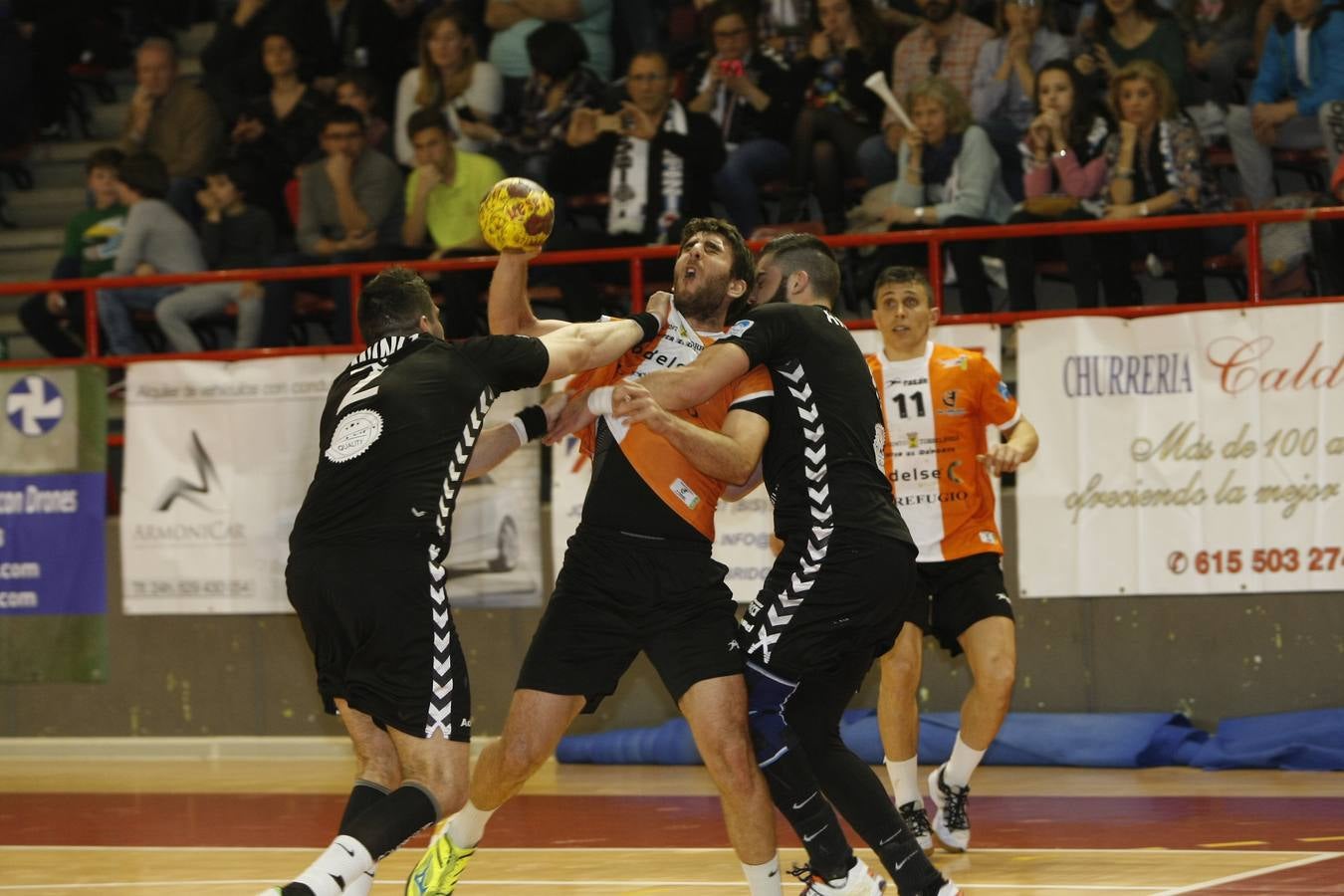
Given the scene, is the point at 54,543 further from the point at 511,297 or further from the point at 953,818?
the point at 953,818

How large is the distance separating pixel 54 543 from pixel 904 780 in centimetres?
630

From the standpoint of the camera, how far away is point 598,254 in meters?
11.2

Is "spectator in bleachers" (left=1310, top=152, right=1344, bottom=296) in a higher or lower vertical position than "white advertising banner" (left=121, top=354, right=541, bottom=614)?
higher


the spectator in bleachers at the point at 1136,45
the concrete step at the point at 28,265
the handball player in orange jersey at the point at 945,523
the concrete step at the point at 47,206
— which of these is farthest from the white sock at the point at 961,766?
the concrete step at the point at 47,206

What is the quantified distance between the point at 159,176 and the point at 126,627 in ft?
10.2

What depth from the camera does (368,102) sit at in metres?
13.6

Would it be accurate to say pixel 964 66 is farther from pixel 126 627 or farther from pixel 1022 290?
pixel 126 627

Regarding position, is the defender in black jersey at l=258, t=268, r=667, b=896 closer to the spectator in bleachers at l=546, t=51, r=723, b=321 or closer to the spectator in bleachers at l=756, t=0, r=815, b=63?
the spectator in bleachers at l=546, t=51, r=723, b=321

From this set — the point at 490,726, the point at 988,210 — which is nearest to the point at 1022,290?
the point at 988,210

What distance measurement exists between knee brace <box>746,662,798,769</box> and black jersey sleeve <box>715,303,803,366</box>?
3.22 ft

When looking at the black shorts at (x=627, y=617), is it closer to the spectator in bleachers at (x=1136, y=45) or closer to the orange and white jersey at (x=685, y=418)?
the orange and white jersey at (x=685, y=418)

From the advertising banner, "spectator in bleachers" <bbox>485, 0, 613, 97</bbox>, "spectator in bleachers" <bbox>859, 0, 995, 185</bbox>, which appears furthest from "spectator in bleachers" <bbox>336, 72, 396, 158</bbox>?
"spectator in bleachers" <bbox>859, 0, 995, 185</bbox>

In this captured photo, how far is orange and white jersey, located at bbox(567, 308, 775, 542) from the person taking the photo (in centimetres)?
640

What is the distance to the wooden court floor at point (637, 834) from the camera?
7312mm
